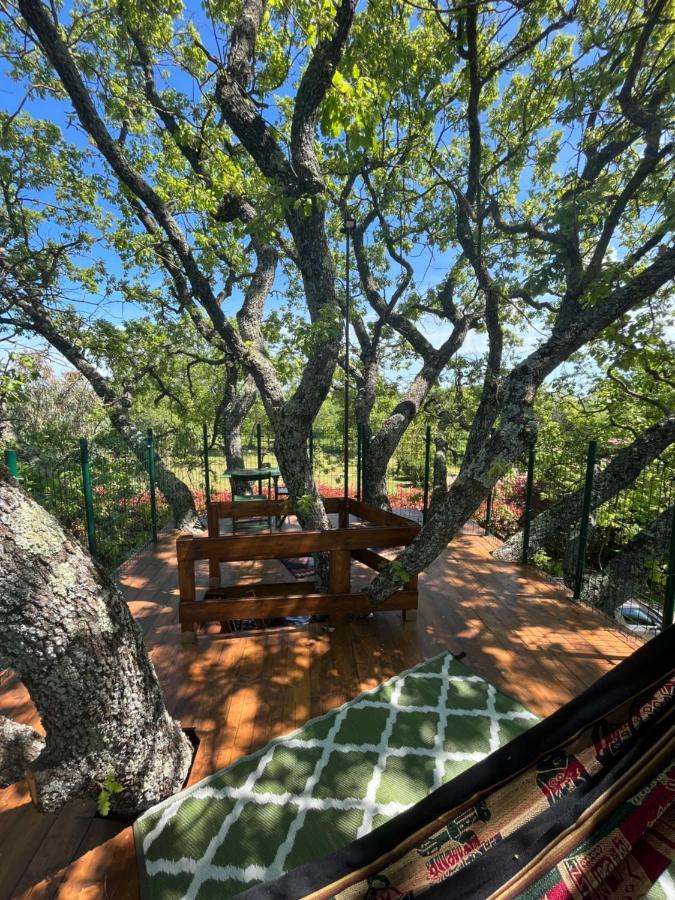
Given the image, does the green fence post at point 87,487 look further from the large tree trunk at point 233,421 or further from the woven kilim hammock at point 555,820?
the large tree trunk at point 233,421

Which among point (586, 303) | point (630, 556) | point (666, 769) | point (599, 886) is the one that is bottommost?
point (630, 556)

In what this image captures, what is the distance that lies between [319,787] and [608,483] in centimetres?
453

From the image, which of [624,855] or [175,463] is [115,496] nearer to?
[175,463]

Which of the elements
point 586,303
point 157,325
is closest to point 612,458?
point 586,303

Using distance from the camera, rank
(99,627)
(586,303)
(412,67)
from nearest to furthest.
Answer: (99,627)
(586,303)
(412,67)

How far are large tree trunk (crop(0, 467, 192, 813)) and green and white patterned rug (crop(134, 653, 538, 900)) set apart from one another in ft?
0.92

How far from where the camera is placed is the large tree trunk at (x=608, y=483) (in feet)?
14.0

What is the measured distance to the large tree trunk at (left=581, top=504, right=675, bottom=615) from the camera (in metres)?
4.23

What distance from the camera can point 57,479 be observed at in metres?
4.98

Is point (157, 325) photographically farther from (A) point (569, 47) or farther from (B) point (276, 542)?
(A) point (569, 47)

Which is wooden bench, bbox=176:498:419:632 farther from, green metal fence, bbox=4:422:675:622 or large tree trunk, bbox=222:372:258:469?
large tree trunk, bbox=222:372:258:469

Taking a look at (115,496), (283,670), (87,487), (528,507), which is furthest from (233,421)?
(283,670)

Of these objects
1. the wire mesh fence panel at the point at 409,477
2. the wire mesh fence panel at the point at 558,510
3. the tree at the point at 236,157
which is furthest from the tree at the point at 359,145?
→ the wire mesh fence panel at the point at 409,477

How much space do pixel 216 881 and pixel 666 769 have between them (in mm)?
1702
